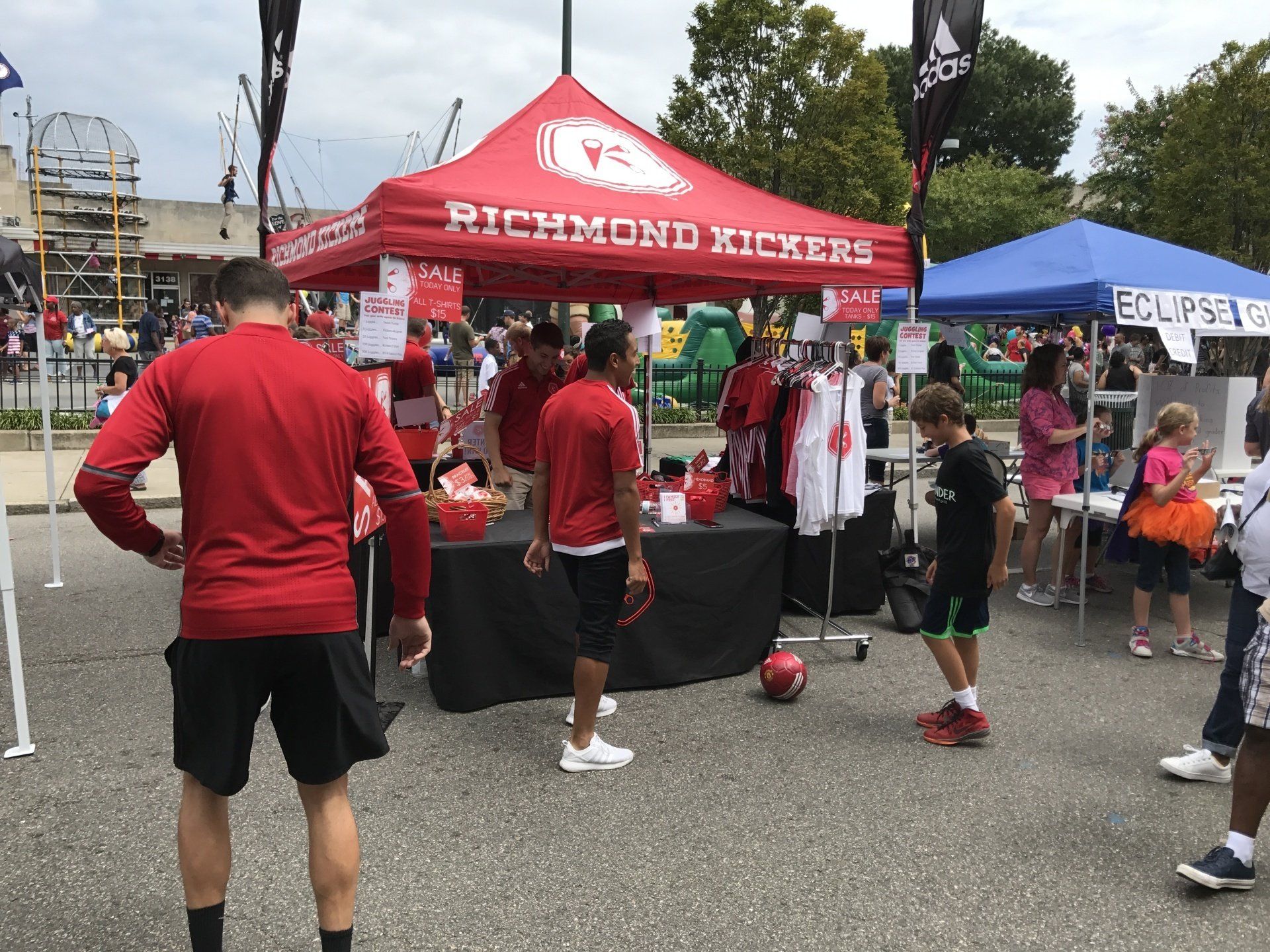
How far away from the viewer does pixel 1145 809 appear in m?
3.67

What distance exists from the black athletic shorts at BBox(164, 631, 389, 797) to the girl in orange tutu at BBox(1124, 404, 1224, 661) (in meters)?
4.85

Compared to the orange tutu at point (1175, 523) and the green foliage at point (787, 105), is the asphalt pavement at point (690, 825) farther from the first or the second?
the green foliage at point (787, 105)

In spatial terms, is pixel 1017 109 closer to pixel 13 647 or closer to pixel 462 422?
pixel 462 422

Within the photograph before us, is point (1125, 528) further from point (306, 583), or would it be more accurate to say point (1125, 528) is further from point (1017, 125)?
point (1017, 125)

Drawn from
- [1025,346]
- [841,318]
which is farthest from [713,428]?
[1025,346]

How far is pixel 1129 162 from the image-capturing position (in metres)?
27.9

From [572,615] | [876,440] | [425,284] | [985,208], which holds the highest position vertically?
[985,208]

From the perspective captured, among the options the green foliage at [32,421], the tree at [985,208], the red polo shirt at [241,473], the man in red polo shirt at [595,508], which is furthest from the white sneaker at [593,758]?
the tree at [985,208]

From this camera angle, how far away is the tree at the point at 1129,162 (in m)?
25.1

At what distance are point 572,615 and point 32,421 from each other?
1148 cm

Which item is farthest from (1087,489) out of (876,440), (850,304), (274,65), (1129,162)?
(1129,162)

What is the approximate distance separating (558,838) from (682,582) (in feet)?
5.93

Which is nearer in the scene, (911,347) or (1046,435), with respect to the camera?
(911,347)

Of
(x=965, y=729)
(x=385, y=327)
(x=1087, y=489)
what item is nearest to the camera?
(x=965, y=729)
